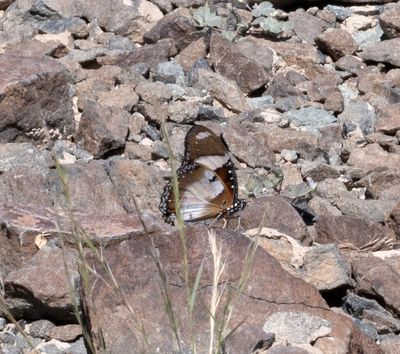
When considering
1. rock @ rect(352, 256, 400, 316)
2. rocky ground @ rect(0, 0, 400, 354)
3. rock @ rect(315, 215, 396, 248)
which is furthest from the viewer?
rock @ rect(315, 215, 396, 248)

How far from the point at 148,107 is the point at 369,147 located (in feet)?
4.46

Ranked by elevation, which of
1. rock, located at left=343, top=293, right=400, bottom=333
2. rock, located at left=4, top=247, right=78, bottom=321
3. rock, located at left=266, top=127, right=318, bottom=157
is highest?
rock, located at left=4, top=247, right=78, bottom=321

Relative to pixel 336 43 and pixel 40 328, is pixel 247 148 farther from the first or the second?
pixel 40 328

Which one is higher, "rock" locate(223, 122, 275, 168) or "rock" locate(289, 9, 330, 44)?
"rock" locate(223, 122, 275, 168)

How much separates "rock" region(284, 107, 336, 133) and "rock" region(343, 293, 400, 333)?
8.02ft

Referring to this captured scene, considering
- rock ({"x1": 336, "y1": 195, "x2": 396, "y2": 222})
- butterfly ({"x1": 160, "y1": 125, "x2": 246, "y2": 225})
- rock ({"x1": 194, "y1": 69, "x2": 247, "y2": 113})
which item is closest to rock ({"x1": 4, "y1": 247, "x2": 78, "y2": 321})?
butterfly ({"x1": 160, "y1": 125, "x2": 246, "y2": 225})

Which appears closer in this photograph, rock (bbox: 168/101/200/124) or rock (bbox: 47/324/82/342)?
rock (bbox: 47/324/82/342)

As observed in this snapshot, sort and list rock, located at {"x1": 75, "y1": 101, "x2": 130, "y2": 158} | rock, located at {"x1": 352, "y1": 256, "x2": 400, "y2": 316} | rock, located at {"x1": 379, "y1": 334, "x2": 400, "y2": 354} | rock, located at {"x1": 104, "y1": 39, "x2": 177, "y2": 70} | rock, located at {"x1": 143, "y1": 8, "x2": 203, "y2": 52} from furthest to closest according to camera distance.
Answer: rock, located at {"x1": 143, "y1": 8, "x2": 203, "y2": 52}
rock, located at {"x1": 104, "y1": 39, "x2": 177, "y2": 70}
rock, located at {"x1": 75, "y1": 101, "x2": 130, "y2": 158}
rock, located at {"x1": 352, "y1": 256, "x2": 400, "y2": 316}
rock, located at {"x1": 379, "y1": 334, "x2": 400, "y2": 354}

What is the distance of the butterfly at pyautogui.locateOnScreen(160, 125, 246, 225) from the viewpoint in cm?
582

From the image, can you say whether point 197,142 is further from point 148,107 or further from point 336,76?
point 336,76

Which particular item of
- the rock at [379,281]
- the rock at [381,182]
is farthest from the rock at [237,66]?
the rock at [379,281]

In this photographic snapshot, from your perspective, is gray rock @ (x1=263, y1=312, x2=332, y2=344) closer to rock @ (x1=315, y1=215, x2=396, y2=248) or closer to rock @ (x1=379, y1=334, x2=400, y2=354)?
rock @ (x1=379, y1=334, x2=400, y2=354)

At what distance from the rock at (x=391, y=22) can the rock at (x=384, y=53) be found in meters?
0.18

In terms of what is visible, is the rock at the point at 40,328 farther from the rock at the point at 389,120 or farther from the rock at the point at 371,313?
the rock at the point at 389,120
